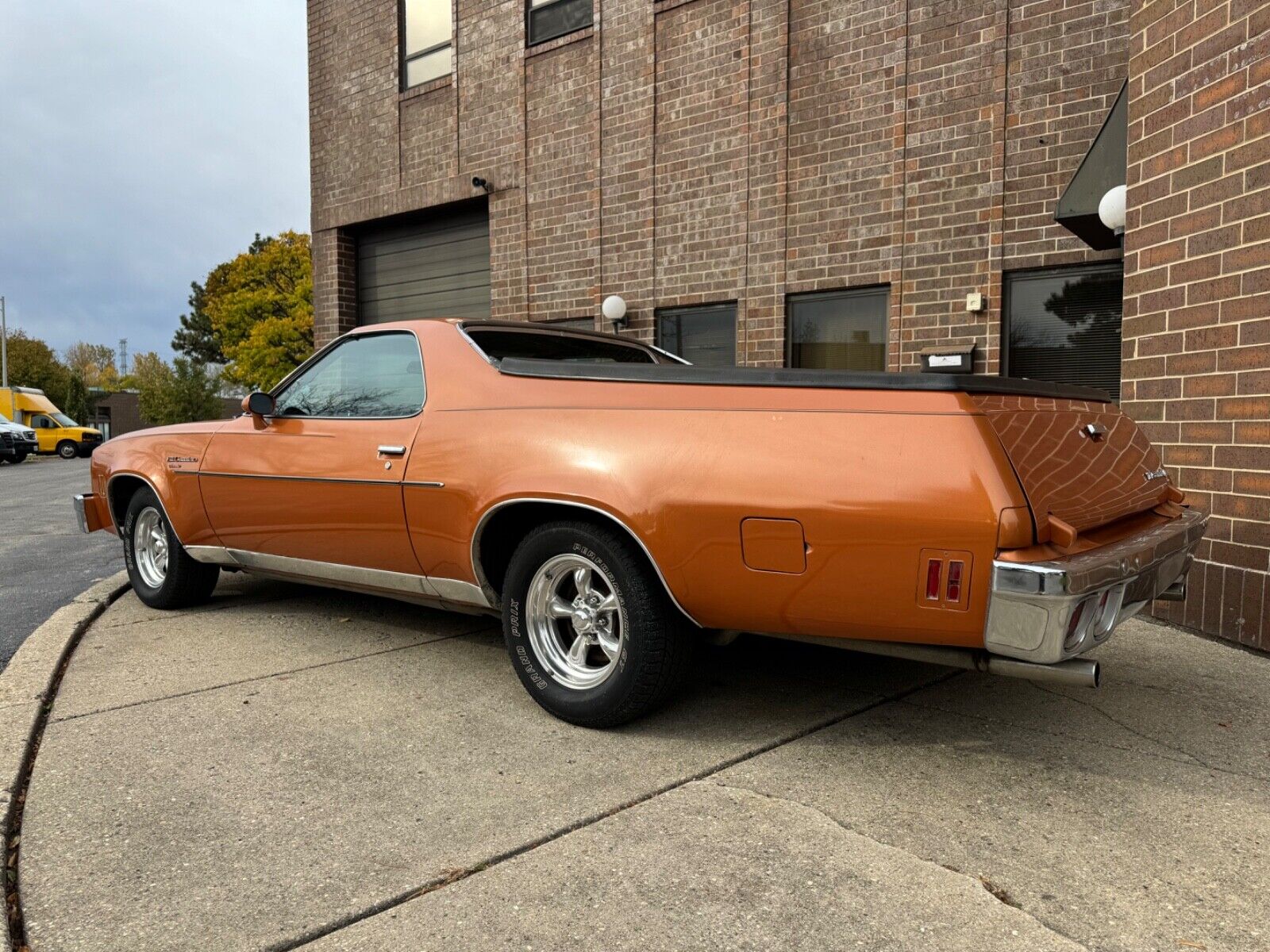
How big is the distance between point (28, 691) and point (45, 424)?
37577mm

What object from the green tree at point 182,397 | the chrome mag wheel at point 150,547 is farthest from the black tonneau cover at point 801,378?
the green tree at point 182,397

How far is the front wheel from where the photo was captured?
2.96 meters

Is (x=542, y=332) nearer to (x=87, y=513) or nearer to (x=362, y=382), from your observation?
(x=362, y=382)

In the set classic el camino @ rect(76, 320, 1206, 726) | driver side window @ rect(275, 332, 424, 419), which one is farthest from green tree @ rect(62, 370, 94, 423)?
classic el camino @ rect(76, 320, 1206, 726)

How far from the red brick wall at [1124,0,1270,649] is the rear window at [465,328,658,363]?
9.53 feet

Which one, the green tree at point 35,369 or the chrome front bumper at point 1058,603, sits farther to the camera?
the green tree at point 35,369

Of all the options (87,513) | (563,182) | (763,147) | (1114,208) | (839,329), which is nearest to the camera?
(87,513)

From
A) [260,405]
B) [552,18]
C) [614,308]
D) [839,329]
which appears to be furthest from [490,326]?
[552,18]

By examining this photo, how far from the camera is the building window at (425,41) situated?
11938 mm

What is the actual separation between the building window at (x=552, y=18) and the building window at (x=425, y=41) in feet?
4.36

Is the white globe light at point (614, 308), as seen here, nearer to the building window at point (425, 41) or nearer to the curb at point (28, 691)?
the building window at point (425, 41)

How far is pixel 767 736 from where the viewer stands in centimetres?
312

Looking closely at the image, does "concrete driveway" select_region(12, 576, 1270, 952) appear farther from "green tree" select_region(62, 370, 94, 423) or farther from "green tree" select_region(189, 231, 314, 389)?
"green tree" select_region(62, 370, 94, 423)

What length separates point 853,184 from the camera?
8453mm
